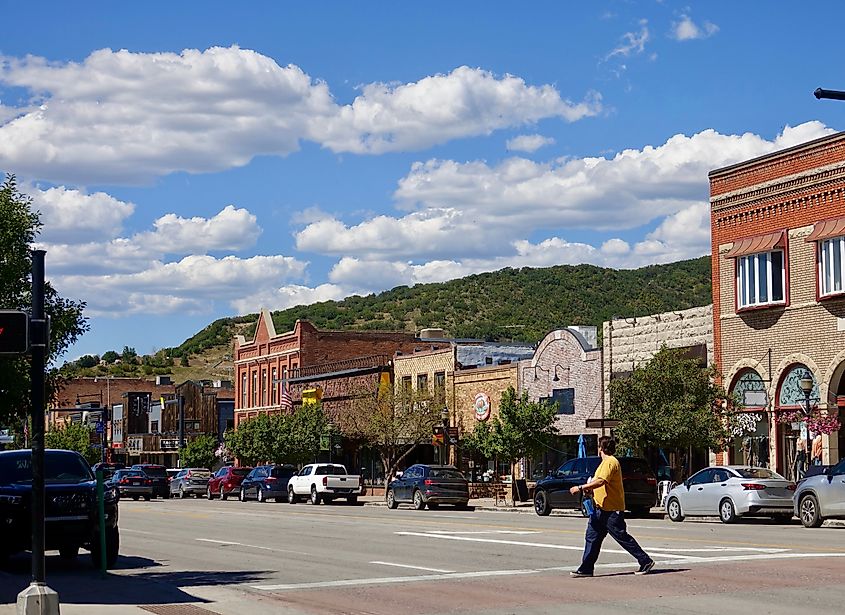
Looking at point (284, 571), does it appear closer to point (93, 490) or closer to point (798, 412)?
point (93, 490)

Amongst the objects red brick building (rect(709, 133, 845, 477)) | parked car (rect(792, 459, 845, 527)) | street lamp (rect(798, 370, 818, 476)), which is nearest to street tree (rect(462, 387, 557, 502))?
red brick building (rect(709, 133, 845, 477))

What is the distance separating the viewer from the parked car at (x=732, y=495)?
29266 mm

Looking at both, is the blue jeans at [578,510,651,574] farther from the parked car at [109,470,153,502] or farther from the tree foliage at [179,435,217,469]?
the tree foliage at [179,435,217,469]

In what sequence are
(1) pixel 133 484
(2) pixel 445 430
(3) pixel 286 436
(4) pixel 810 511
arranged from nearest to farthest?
1. (4) pixel 810 511
2. (2) pixel 445 430
3. (1) pixel 133 484
4. (3) pixel 286 436

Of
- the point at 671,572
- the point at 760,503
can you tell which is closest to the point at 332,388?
the point at 760,503

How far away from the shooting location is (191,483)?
65.2 m

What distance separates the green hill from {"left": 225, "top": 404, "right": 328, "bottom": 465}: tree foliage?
95.8 ft

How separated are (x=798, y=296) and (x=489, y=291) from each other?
79.4m

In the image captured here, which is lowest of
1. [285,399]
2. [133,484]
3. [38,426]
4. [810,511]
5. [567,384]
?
[133,484]

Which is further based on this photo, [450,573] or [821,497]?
[821,497]

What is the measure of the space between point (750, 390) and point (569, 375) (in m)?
10.3

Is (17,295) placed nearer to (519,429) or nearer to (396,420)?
(519,429)

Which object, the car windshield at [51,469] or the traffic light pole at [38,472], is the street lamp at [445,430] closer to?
the car windshield at [51,469]

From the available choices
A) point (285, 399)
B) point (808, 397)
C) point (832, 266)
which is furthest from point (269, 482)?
point (832, 266)
